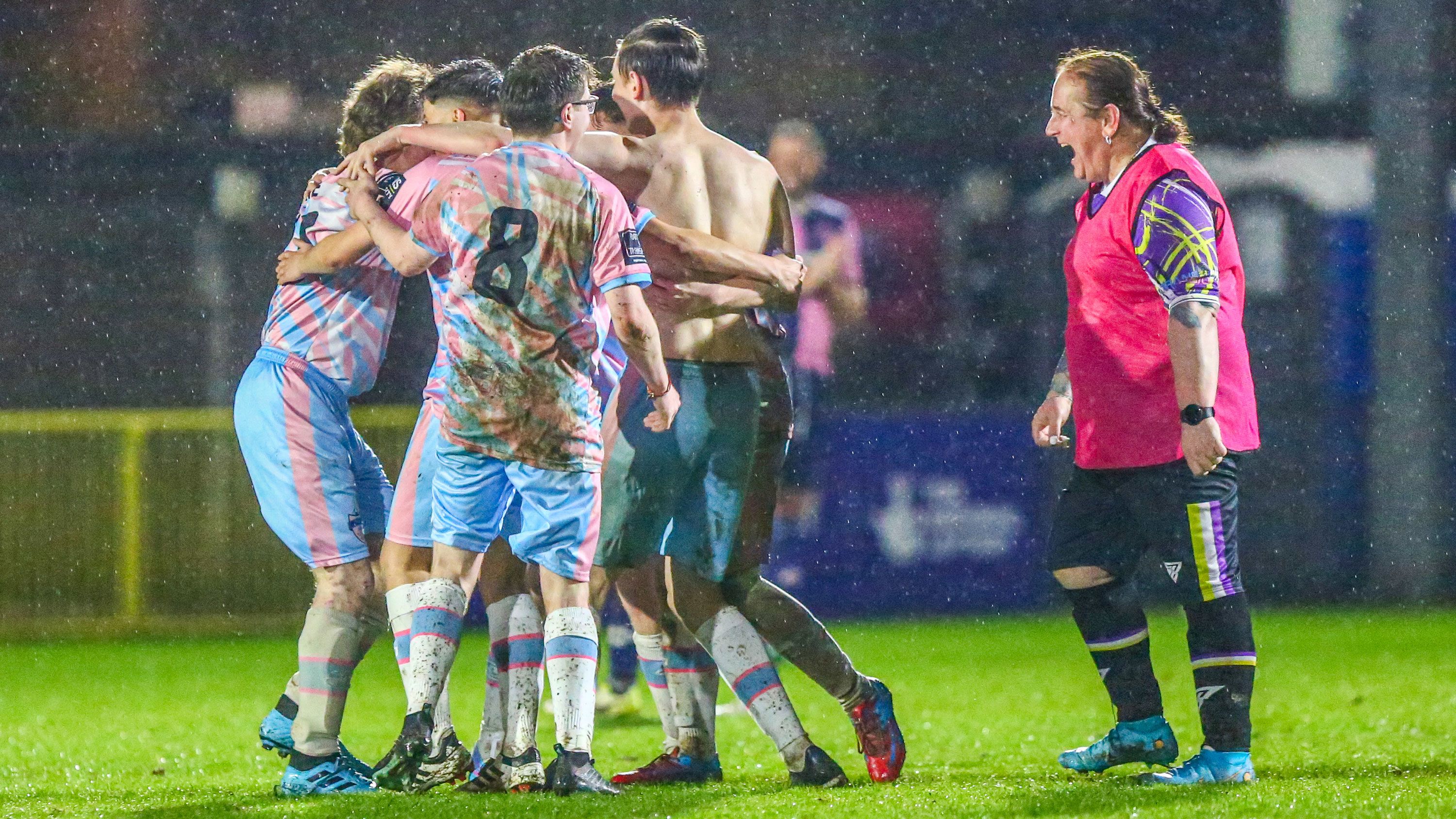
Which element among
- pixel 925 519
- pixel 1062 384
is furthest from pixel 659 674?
pixel 925 519

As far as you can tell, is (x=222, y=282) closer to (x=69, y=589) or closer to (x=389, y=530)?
(x=69, y=589)

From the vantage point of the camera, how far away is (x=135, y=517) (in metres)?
10.3

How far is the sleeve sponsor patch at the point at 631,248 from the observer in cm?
452

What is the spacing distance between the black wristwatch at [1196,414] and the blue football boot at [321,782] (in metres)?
2.29

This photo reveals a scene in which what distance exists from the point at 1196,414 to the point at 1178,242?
0.44 metres

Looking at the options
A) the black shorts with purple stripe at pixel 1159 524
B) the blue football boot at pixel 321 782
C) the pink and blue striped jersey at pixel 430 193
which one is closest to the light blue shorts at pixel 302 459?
the pink and blue striped jersey at pixel 430 193

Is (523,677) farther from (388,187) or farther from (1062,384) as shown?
(1062,384)

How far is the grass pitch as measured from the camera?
4.54 metres

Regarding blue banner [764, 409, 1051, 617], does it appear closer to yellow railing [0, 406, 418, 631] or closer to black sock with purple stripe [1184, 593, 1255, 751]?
yellow railing [0, 406, 418, 631]

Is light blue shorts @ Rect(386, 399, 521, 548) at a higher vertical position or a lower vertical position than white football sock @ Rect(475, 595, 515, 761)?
higher

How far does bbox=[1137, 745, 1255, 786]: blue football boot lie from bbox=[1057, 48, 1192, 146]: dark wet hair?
1.63 meters

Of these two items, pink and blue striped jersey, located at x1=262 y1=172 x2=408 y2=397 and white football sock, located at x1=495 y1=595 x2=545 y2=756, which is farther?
pink and blue striped jersey, located at x1=262 y1=172 x2=408 y2=397

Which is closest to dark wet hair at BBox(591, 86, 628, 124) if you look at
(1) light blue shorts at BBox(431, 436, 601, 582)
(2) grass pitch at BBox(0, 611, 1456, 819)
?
(1) light blue shorts at BBox(431, 436, 601, 582)

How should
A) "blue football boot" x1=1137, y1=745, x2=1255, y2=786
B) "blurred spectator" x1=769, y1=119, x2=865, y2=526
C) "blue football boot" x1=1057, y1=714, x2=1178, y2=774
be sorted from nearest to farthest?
"blue football boot" x1=1137, y1=745, x2=1255, y2=786 → "blue football boot" x1=1057, y1=714, x2=1178, y2=774 → "blurred spectator" x1=769, y1=119, x2=865, y2=526
